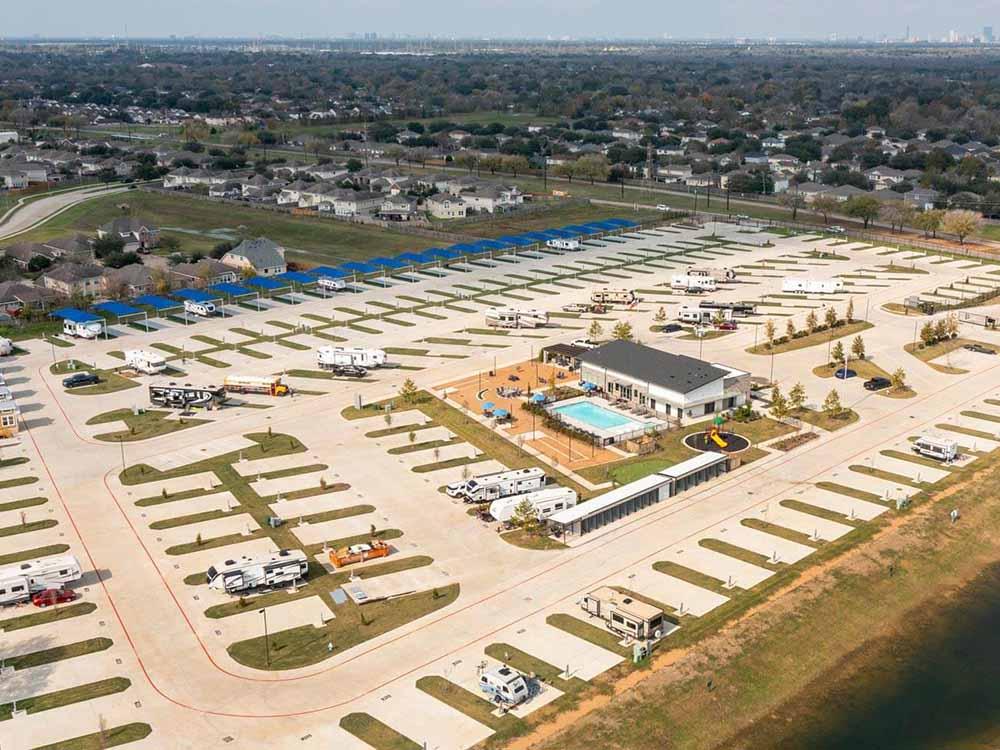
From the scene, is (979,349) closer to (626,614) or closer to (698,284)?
(698,284)

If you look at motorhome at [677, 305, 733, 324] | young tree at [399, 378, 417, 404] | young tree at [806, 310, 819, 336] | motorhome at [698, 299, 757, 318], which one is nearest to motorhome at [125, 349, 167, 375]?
young tree at [399, 378, 417, 404]

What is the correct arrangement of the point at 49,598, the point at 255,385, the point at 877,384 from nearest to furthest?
the point at 49,598, the point at 255,385, the point at 877,384

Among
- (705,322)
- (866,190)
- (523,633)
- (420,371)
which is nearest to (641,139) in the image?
(866,190)

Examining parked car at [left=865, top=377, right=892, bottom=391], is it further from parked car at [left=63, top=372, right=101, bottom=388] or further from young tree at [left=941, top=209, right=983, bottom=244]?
young tree at [left=941, top=209, right=983, bottom=244]

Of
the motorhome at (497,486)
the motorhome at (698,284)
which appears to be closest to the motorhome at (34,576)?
the motorhome at (497,486)

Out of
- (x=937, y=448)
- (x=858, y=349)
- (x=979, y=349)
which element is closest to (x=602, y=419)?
(x=937, y=448)

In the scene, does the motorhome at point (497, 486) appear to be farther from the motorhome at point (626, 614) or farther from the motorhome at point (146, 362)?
the motorhome at point (146, 362)
